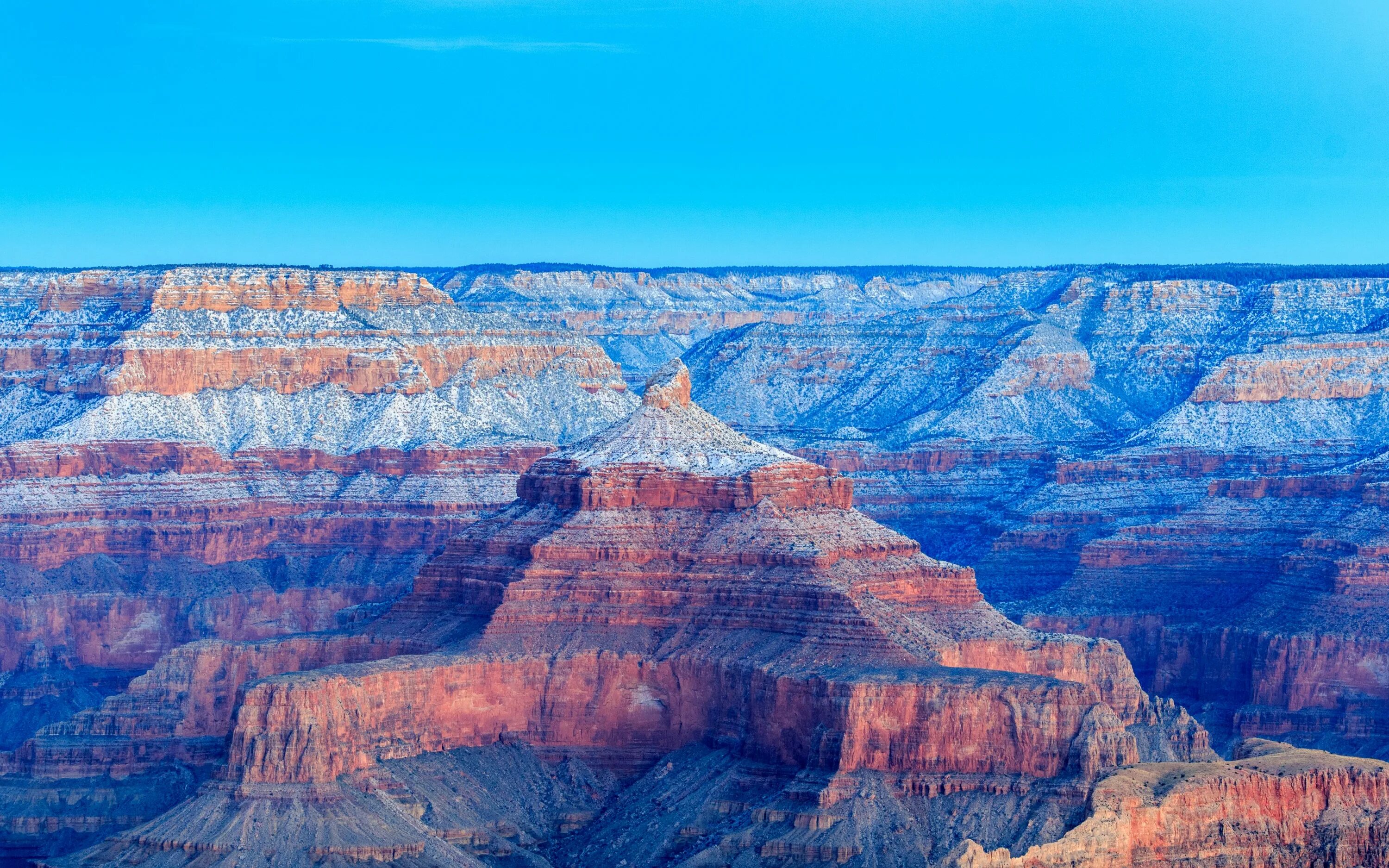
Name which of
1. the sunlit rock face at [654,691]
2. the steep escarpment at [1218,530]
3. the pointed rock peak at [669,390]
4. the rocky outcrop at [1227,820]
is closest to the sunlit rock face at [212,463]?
the steep escarpment at [1218,530]

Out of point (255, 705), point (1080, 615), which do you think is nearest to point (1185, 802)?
point (255, 705)

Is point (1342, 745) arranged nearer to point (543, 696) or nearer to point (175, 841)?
point (543, 696)

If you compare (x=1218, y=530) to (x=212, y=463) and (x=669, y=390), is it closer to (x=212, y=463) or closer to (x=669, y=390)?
(x=669, y=390)

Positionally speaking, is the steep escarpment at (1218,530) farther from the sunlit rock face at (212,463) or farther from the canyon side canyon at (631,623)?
the sunlit rock face at (212,463)

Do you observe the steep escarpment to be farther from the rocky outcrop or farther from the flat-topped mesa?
the rocky outcrop

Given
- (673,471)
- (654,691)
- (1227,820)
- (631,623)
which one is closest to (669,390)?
(673,471)

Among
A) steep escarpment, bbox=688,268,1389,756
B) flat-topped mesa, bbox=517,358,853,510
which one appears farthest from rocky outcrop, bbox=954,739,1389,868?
steep escarpment, bbox=688,268,1389,756

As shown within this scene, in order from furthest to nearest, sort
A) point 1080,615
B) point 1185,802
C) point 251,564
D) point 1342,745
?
1. point 251,564
2. point 1080,615
3. point 1342,745
4. point 1185,802
